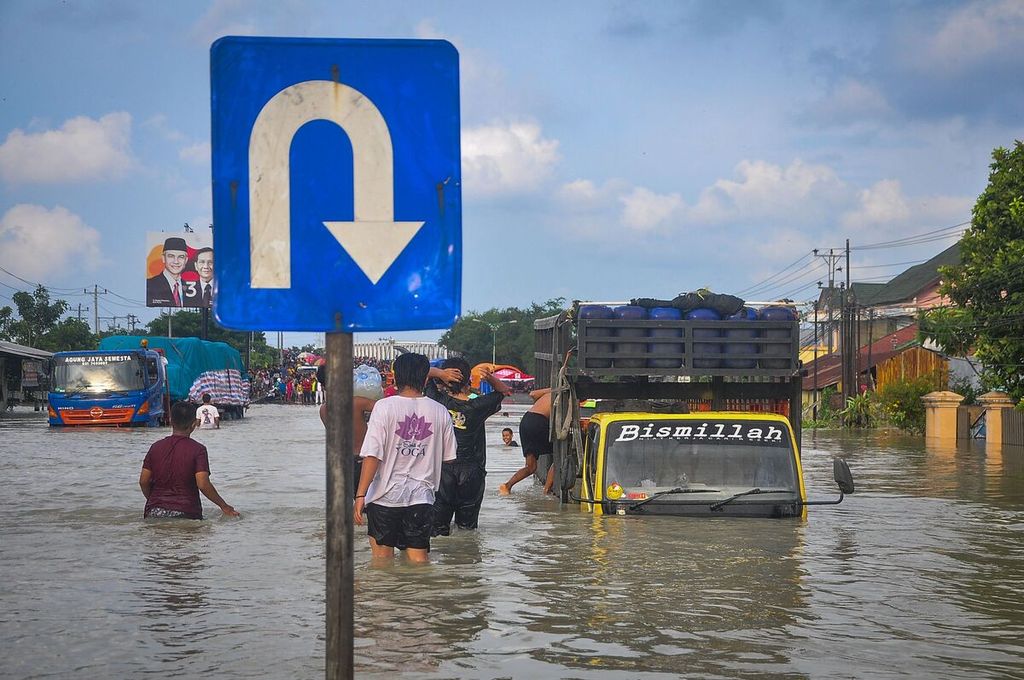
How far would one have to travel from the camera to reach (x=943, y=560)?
36.6 ft

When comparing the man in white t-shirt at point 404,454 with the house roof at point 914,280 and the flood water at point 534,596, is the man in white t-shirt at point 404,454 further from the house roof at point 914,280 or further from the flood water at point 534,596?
the house roof at point 914,280

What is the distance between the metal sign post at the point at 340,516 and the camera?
3.55 metres

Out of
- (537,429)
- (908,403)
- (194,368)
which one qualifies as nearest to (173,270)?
(194,368)

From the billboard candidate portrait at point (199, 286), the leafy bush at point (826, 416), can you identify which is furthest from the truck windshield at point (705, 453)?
the billboard candidate portrait at point (199, 286)

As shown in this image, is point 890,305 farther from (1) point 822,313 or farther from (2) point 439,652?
(2) point 439,652

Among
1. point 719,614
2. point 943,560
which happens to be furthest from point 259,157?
point 943,560

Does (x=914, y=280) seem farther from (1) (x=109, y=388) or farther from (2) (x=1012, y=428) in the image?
(1) (x=109, y=388)

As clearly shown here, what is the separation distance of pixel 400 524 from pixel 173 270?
73.1 m

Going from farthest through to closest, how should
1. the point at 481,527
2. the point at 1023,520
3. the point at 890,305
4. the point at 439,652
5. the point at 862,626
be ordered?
the point at 890,305
the point at 1023,520
the point at 481,527
the point at 862,626
the point at 439,652

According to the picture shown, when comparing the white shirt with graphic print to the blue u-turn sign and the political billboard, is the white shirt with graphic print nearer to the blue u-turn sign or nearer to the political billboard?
the blue u-turn sign

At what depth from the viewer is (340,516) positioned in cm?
359

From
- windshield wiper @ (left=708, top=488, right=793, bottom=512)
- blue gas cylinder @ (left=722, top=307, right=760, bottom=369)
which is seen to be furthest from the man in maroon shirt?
blue gas cylinder @ (left=722, top=307, right=760, bottom=369)

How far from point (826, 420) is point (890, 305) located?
29.2 m

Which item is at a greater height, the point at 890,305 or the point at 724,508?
the point at 890,305
